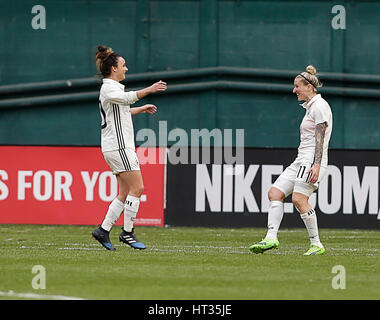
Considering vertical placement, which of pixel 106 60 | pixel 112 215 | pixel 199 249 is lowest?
pixel 199 249

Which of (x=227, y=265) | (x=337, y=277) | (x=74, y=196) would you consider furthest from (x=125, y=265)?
(x=74, y=196)

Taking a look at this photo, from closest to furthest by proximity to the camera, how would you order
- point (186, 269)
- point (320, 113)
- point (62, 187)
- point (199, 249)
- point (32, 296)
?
1. point (32, 296)
2. point (186, 269)
3. point (320, 113)
4. point (199, 249)
5. point (62, 187)

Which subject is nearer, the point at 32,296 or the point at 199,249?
the point at 32,296

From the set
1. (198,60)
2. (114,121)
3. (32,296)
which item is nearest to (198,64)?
(198,60)

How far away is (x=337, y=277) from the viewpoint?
7.72 meters

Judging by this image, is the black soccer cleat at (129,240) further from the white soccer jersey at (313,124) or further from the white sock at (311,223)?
the white soccer jersey at (313,124)

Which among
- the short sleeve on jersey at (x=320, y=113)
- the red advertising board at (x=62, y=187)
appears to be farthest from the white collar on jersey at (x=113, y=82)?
the red advertising board at (x=62, y=187)

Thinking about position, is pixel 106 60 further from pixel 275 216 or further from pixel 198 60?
pixel 198 60

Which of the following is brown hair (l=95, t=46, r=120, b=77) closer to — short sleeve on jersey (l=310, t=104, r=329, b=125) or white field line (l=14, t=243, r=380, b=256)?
white field line (l=14, t=243, r=380, b=256)

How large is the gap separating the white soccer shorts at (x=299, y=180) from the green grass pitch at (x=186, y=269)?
733mm

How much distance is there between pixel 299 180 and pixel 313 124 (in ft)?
2.09

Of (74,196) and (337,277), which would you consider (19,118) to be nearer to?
(74,196)

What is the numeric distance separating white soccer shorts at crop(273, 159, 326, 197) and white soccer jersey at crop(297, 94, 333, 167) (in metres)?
0.09

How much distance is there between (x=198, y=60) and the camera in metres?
21.3
